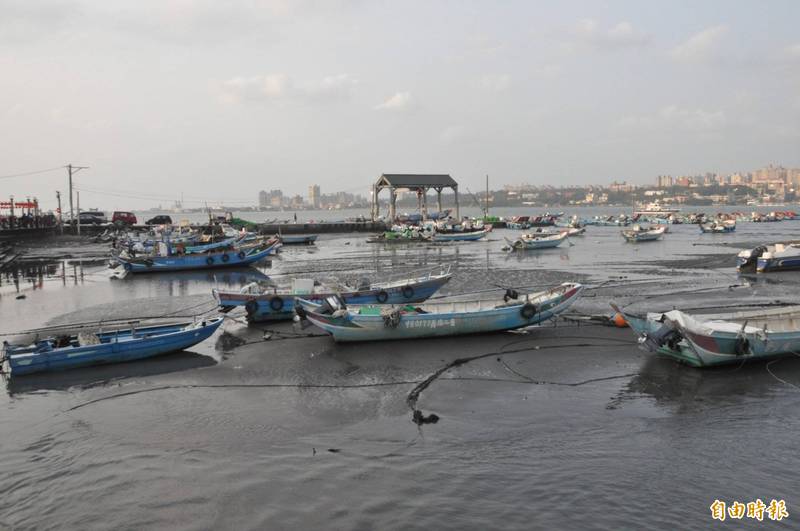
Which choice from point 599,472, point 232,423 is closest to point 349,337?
point 232,423

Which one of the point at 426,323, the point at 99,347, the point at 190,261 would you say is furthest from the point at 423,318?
the point at 190,261

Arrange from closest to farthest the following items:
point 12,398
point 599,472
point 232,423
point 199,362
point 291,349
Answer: point 599,472 → point 232,423 → point 12,398 → point 199,362 → point 291,349

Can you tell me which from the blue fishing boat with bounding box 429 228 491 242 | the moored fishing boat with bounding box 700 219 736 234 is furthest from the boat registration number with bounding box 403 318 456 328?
the moored fishing boat with bounding box 700 219 736 234

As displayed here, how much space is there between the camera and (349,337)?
1836 centimetres

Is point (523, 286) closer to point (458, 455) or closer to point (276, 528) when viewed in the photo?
point (458, 455)

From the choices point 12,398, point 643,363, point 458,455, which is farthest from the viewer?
point 643,363

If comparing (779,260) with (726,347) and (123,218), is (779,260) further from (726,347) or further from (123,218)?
(123,218)

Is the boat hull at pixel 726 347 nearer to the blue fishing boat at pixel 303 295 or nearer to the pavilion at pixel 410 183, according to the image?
the blue fishing boat at pixel 303 295

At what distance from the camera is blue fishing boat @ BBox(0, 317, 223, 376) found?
1552cm

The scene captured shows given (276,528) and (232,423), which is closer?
(276,528)

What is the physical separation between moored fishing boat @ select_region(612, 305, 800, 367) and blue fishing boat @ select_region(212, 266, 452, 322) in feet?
30.2

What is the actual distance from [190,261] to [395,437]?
106 ft

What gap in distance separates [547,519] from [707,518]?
221 centimetres

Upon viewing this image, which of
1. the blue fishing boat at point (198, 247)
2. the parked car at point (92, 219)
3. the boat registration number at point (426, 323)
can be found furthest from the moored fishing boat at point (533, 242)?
the parked car at point (92, 219)
